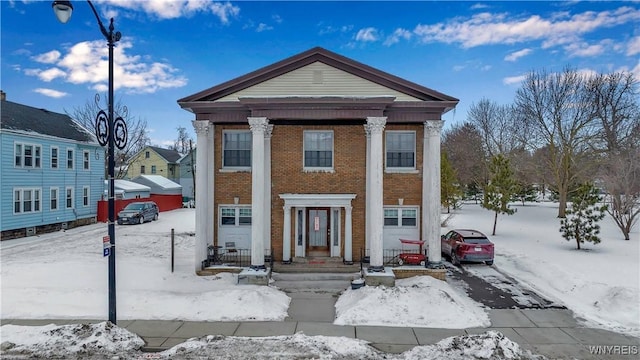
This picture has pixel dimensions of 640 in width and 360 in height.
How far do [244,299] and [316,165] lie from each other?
6.62 m

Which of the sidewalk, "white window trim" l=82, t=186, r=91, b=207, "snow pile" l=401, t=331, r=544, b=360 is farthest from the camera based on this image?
"white window trim" l=82, t=186, r=91, b=207

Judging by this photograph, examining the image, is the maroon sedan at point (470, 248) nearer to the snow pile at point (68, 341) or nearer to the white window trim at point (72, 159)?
the snow pile at point (68, 341)

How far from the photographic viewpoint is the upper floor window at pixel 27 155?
78.6ft

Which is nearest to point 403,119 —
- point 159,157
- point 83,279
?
point 83,279

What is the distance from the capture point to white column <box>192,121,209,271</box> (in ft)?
49.6

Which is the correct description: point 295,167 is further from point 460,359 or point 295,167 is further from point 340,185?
point 460,359

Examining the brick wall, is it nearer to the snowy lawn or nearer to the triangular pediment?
the triangular pediment

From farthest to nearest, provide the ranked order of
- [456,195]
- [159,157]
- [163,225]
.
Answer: [159,157] < [456,195] < [163,225]

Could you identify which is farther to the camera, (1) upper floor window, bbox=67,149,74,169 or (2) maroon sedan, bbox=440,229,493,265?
(1) upper floor window, bbox=67,149,74,169

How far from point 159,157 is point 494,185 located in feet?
170

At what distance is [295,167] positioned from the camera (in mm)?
16344

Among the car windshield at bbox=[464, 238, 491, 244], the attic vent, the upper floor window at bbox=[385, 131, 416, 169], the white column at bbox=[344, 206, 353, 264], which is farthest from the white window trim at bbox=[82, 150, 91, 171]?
the car windshield at bbox=[464, 238, 491, 244]

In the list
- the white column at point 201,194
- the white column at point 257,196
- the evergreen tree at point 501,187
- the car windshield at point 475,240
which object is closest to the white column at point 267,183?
the white column at point 257,196

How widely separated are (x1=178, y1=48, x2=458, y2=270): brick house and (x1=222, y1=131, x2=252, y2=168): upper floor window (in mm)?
Result: 42
